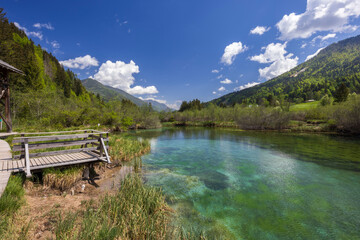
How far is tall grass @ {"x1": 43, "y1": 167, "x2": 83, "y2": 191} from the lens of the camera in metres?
8.08

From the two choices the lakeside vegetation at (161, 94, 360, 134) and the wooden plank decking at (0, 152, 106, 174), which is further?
the lakeside vegetation at (161, 94, 360, 134)

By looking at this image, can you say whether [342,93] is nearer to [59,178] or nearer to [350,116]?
[350,116]

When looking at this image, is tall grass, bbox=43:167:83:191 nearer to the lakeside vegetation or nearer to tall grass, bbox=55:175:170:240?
tall grass, bbox=55:175:170:240

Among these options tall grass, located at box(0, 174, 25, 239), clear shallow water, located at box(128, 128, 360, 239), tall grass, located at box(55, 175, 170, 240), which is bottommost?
clear shallow water, located at box(128, 128, 360, 239)

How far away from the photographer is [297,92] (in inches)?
5920

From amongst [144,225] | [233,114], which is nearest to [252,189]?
[144,225]

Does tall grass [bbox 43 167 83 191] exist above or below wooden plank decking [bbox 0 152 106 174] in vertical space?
below

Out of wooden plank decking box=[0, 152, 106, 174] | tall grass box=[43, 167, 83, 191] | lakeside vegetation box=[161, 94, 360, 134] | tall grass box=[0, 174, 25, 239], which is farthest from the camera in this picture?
lakeside vegetation box=[161, 94, 360, 134]

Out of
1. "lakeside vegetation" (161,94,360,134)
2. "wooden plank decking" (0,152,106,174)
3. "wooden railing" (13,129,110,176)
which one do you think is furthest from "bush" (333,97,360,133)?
"wooden plank decking" (0,152,106,174)

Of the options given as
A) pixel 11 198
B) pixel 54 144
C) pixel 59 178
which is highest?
pixel 54 144

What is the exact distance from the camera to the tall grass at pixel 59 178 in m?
8.08

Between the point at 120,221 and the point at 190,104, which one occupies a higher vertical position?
the point at 190,104

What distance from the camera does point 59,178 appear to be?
8.24m

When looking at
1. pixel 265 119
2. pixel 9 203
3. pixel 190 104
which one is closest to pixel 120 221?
pixel 9 203
